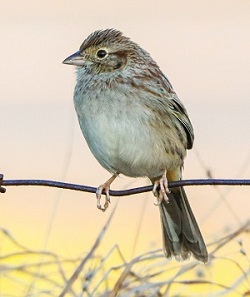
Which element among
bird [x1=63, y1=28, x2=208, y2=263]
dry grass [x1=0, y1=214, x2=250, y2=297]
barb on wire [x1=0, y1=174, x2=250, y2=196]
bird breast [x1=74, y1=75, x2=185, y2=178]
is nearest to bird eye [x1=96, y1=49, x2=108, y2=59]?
bird [x1=63, y1=28, x2=208, y2=263]

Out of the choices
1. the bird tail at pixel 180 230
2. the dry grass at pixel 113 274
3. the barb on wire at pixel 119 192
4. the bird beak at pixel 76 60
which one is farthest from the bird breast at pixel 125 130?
the barb on wire at pixel 119 192

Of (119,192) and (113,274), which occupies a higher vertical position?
(119,192)

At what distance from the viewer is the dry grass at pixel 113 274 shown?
3.04 meters

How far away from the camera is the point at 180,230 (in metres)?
3.60

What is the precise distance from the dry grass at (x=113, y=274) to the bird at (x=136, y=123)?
Result: 9 centimetres

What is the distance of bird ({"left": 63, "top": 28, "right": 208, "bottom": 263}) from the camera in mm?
3326

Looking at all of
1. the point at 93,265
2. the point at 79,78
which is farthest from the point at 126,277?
the point at 79,78

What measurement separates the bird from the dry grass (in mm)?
91

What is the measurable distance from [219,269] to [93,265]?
2.25 feet

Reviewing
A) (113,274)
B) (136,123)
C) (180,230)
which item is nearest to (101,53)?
(136,123)

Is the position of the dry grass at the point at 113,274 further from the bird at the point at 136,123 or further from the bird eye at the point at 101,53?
the bird eye at the point at 101,53

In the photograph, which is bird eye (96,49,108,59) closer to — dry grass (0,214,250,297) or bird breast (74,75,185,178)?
bird breast (74,75,185,178)

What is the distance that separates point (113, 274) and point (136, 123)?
23.5 inches

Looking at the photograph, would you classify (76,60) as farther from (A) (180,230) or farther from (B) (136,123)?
(A) (180,230)
